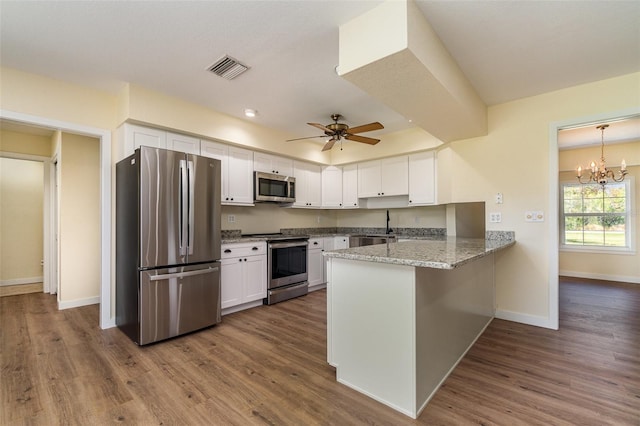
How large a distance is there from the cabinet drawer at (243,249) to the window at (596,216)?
6.13m

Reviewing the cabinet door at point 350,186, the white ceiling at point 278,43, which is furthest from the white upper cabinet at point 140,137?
the cabinet door at point 350,186

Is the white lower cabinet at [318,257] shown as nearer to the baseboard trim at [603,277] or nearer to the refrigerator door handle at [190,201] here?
the refrigerator door handle at [190,201]

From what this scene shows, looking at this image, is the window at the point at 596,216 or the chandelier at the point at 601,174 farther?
the window at the point at 596,216

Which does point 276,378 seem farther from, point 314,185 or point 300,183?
point 314,185

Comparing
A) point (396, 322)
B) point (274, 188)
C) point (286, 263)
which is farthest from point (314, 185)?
point (396, 322)

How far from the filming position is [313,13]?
1.90 meters

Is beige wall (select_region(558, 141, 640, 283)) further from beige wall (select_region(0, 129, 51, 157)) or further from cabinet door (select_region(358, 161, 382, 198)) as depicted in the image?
beige wall (select_region(0, 129, 51, 157))

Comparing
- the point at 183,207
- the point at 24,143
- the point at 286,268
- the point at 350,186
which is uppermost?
the point at 24,143

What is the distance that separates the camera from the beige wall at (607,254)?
16.7 feet

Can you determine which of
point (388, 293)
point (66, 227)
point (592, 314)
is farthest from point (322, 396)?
point (66, 227)

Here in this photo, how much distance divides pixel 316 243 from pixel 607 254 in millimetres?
5538

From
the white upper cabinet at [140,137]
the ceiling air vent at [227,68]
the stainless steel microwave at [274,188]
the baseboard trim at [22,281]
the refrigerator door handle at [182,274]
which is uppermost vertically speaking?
the ceiling air vent at [227,68]

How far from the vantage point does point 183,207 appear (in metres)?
2.94

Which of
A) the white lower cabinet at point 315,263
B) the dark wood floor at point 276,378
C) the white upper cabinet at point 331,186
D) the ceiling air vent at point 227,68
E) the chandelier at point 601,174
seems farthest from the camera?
the white upper cabinet at point 331,186
